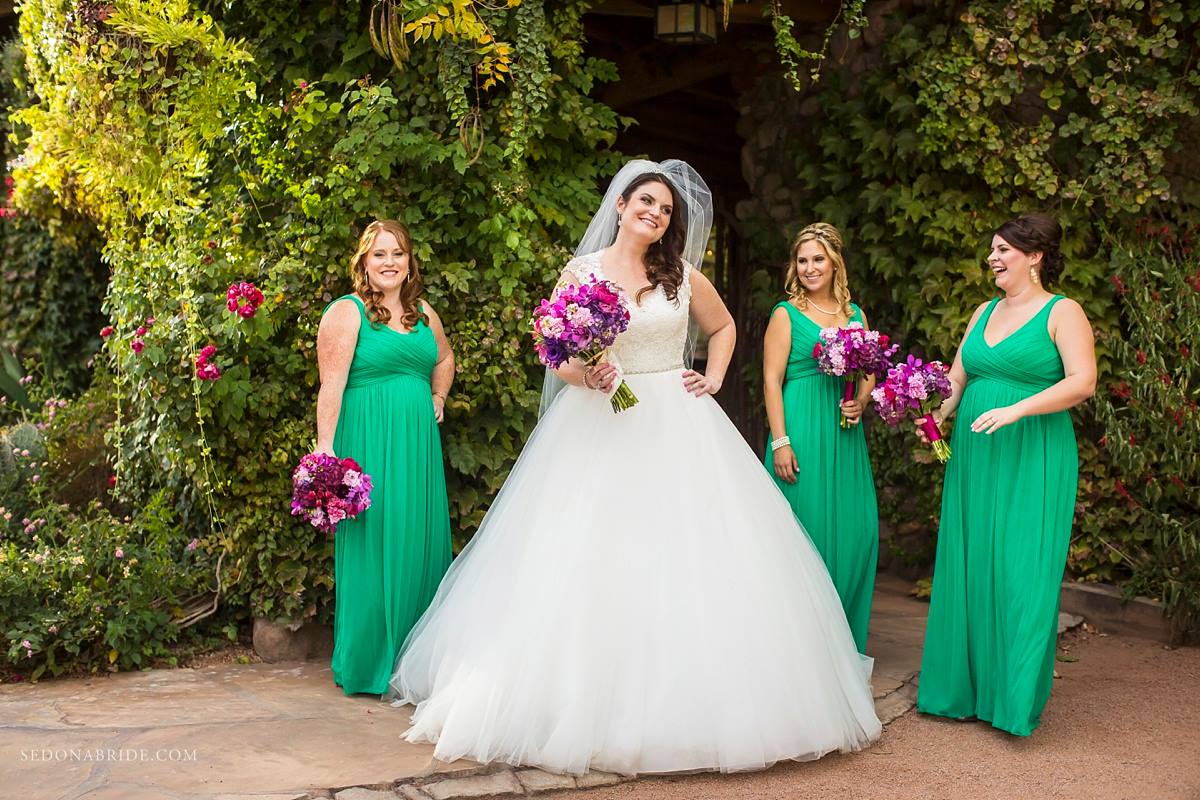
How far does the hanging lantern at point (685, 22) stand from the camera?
6.16 m

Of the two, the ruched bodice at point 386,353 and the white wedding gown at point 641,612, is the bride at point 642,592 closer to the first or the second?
the white wedding gown at point 641,612

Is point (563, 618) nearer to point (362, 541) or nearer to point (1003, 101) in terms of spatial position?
point (362, 541)

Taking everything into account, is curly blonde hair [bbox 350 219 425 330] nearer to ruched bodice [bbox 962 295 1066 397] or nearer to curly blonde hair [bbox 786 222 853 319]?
curly blonde hair [bbox 786 222 853 319]

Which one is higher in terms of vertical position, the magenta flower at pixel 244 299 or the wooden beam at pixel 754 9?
the wooden beam at pixel 754 9

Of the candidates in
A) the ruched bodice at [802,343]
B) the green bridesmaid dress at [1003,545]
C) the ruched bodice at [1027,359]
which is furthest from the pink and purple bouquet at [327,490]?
the ruched bodice at [1027,359]

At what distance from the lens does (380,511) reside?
4.55 metres

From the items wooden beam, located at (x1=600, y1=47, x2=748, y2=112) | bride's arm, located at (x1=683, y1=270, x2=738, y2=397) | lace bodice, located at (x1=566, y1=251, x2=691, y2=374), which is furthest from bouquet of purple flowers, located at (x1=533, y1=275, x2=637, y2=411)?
wooden beam, located at (x1=600, y1=47, x2=748, y2=112)

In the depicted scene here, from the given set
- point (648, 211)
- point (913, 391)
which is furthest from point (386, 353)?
point (913, 391)

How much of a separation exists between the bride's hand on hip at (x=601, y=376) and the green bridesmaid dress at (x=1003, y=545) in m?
1.52

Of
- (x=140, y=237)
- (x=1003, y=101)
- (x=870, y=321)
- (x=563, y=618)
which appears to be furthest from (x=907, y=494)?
(x=140, y=237)

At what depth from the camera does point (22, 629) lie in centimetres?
466

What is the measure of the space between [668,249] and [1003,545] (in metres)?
1.77

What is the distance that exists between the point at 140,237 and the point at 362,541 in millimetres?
2323

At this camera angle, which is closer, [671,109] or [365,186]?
[365,186]
